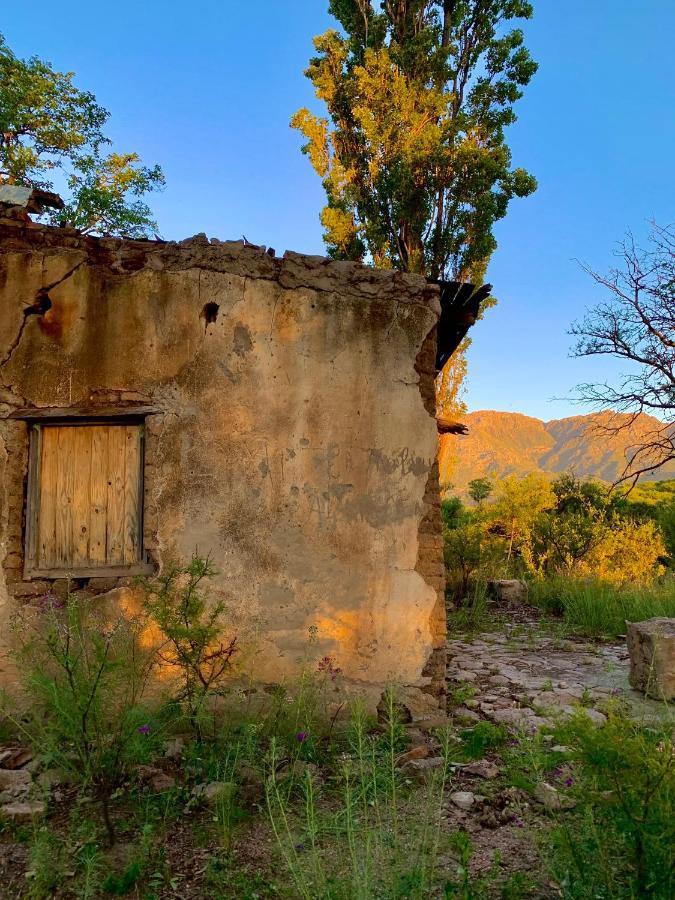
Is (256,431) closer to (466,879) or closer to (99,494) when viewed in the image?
(99,494)

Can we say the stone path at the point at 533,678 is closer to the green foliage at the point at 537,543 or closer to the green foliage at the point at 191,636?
the green foliage at the point at 191,636

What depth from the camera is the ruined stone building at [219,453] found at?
4.63 m

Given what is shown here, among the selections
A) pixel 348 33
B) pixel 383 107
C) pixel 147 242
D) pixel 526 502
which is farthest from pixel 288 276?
pixel 348 33

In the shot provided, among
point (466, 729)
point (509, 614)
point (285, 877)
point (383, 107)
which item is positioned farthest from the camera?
point (383, 107)

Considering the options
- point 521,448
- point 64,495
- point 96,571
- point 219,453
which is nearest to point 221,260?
point 219,453

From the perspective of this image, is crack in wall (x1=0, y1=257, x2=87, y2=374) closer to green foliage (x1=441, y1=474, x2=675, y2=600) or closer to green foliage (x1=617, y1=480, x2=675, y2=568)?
green foliage (x1=441, y1=474, x2=675, y2=600)

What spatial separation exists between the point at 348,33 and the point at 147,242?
35.3 feet

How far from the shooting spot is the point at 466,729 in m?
4.66

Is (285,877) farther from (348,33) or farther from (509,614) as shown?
(348,33)

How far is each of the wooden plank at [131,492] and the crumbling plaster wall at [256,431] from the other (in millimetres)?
155

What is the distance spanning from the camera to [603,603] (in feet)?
28.6

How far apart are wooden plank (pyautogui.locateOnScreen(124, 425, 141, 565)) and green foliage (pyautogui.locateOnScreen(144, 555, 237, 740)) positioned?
0.35 metres

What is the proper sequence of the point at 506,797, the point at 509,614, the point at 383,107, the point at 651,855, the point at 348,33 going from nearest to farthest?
the point at 651,855
the point at 506,797
the point at 509,614
the point at 383,107
the point at 348,33

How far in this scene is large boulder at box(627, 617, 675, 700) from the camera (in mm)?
5156
